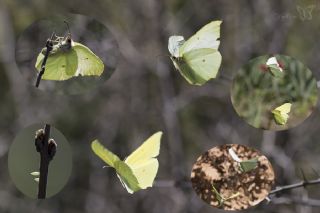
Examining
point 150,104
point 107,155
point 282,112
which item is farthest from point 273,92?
point 150,104

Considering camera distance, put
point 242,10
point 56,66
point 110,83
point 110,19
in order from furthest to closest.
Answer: point 110,83
point 110,19
point 242,10
point 56,66

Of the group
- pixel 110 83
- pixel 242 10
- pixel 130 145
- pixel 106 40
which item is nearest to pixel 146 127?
pixel 130 145

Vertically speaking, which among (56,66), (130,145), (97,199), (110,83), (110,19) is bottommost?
(97,199)

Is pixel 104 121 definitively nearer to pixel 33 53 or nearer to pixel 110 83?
pixel 110 83

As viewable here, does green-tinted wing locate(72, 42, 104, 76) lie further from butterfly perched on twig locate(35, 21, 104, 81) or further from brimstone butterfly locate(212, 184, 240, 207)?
brimstone butterfly locate(212, 184, 240, 207)

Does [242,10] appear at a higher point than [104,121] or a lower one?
higher

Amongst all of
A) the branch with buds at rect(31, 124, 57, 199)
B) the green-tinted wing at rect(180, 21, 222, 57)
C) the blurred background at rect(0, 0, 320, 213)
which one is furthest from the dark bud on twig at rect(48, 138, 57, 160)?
the blurred background at rect(0, 0, 320, 213)
